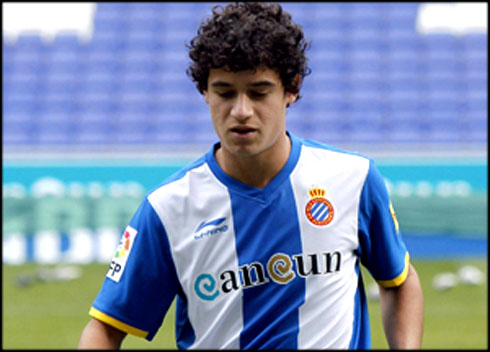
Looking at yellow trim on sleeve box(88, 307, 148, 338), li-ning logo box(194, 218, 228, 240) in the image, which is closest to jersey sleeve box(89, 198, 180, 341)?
yellow trim on sleeve box(88, 307, 148, 338)

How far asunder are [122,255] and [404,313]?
830mm

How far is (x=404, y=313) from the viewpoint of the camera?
2375 millimetres

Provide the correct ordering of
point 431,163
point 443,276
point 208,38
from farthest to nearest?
point 431,163
point 443,276
point 208,38

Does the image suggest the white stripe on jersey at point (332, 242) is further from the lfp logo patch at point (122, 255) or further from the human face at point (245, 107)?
the lfp logo patch at point (122, 255)

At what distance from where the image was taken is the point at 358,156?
2.47m

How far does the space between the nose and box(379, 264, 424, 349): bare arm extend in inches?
29.6

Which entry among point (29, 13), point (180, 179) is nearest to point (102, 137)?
point (29, 13)

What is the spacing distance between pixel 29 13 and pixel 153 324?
15007 millimetres

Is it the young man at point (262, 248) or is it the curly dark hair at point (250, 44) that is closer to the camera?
the curly dark hair at point (250, 44)

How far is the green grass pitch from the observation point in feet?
22.0

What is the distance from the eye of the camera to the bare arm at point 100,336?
2.17 m

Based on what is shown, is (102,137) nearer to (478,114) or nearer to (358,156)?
(478,114)

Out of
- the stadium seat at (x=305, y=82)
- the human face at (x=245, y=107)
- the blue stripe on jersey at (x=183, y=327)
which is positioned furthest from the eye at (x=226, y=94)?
the stadium seat at (x=305, y=82)

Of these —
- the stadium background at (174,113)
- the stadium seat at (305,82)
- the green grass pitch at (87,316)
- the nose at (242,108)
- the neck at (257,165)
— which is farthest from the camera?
the stadium seat at (305,82)
